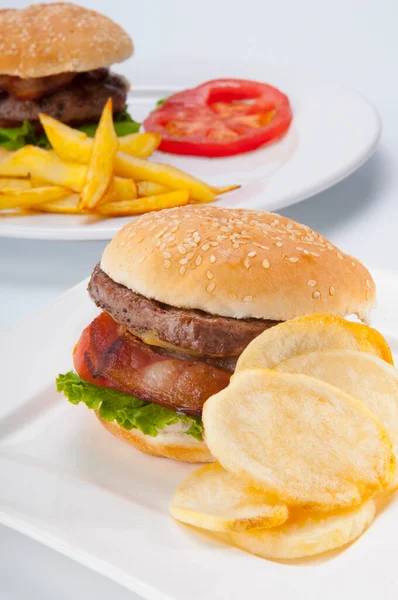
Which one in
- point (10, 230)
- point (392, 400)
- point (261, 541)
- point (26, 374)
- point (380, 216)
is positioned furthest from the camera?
point (380, 216)

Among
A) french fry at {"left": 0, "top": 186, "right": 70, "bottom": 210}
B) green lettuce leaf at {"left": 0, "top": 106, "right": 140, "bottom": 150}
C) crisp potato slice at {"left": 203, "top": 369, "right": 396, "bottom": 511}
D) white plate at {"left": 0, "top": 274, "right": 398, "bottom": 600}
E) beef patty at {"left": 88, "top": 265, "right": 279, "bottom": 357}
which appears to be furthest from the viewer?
green lettuce leaf at {"left": 0, "top": 106, "right": 140, "bottom": 150}

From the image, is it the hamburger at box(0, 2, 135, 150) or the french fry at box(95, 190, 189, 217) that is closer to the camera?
the french fry at box(95, 190, 189, 217)

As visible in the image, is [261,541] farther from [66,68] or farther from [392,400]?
[66,68]

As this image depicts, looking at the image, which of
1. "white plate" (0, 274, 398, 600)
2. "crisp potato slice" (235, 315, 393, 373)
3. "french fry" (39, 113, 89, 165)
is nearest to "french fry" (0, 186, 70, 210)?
"french fry" (39, 113, 89, 165)

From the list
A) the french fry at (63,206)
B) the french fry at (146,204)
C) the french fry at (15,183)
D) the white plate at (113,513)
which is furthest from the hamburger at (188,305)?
the french fry at (15,183)

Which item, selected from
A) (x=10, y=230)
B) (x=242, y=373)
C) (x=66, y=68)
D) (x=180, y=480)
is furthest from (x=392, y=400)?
(x=66, y=68)

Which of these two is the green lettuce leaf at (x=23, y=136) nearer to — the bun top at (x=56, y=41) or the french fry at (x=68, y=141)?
the bun top at (x=56, y=41)

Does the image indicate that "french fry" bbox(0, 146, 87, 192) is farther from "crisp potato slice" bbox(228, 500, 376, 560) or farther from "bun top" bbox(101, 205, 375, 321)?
"crisp potato slice" bbox(228, 500, 376, 560)

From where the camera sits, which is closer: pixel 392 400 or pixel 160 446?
pixel 392 400
